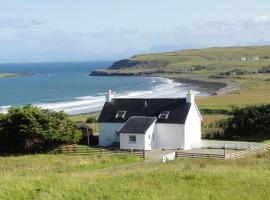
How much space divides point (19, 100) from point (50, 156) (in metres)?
79.9

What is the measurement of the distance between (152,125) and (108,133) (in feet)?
13.7

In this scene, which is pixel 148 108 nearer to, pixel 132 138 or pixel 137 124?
pixel 137 124

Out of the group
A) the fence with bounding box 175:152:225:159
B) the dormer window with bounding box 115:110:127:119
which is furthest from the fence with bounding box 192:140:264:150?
the dormer window with bounding box 115:110:127:119

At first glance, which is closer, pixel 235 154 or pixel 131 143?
pixel 235 154

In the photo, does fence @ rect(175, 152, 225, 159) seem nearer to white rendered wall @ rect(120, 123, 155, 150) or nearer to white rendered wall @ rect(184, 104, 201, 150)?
white rendered wall @ rect(120, 123, 155, 150)

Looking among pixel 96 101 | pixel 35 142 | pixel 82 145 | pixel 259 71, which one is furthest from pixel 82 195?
pixel 259 71

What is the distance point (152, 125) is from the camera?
3950 cm

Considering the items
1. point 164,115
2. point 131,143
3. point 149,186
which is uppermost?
point 149,186

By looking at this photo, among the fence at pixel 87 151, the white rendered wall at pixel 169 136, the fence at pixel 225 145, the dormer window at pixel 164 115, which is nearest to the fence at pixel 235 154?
the fence at pixel 225 145

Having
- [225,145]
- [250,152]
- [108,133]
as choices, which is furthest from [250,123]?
[108,133]

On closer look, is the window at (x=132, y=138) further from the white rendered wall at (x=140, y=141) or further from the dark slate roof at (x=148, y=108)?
the dark slate roof at (x=148, y=108)

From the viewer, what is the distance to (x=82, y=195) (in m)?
13.1

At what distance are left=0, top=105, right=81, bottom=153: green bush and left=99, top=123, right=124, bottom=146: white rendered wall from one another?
13.4 ft

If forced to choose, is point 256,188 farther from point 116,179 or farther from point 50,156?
point 50,156
